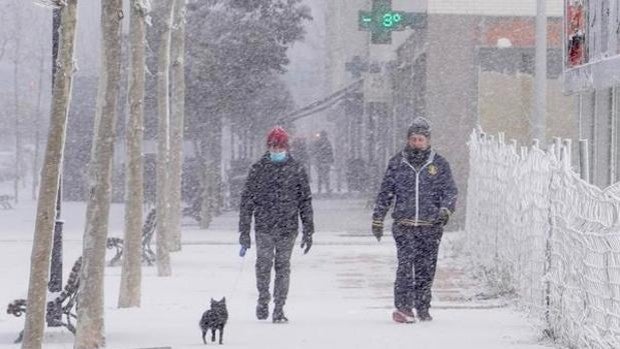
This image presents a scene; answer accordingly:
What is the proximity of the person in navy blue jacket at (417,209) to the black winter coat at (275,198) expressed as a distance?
73cm

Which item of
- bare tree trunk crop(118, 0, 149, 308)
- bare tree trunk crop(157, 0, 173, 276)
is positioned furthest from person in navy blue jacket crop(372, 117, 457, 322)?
bare tree trunk crop(157, 0, 173, 276)

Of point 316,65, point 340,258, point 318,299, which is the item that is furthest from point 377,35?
point 316,65

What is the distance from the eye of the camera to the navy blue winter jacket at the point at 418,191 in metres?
13.4

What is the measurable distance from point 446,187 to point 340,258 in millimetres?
11511

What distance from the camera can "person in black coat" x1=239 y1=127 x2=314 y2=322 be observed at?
13.7 metres

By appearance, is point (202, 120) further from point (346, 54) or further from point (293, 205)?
point (293, 205)

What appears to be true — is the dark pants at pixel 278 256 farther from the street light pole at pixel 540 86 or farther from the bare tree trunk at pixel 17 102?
the bare tree trunk at pixel 17 102

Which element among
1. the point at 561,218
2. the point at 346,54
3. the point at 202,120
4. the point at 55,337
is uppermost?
the point at 346,54

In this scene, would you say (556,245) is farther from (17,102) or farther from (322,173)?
(322,173)

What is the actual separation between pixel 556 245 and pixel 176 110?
13.3 meters

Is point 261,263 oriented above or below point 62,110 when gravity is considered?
below

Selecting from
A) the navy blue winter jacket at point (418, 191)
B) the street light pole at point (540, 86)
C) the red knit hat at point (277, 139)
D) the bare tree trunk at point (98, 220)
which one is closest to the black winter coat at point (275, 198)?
the red knit hat at point (277, 139)

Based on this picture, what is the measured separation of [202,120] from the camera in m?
39.7

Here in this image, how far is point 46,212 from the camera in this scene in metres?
10.1
